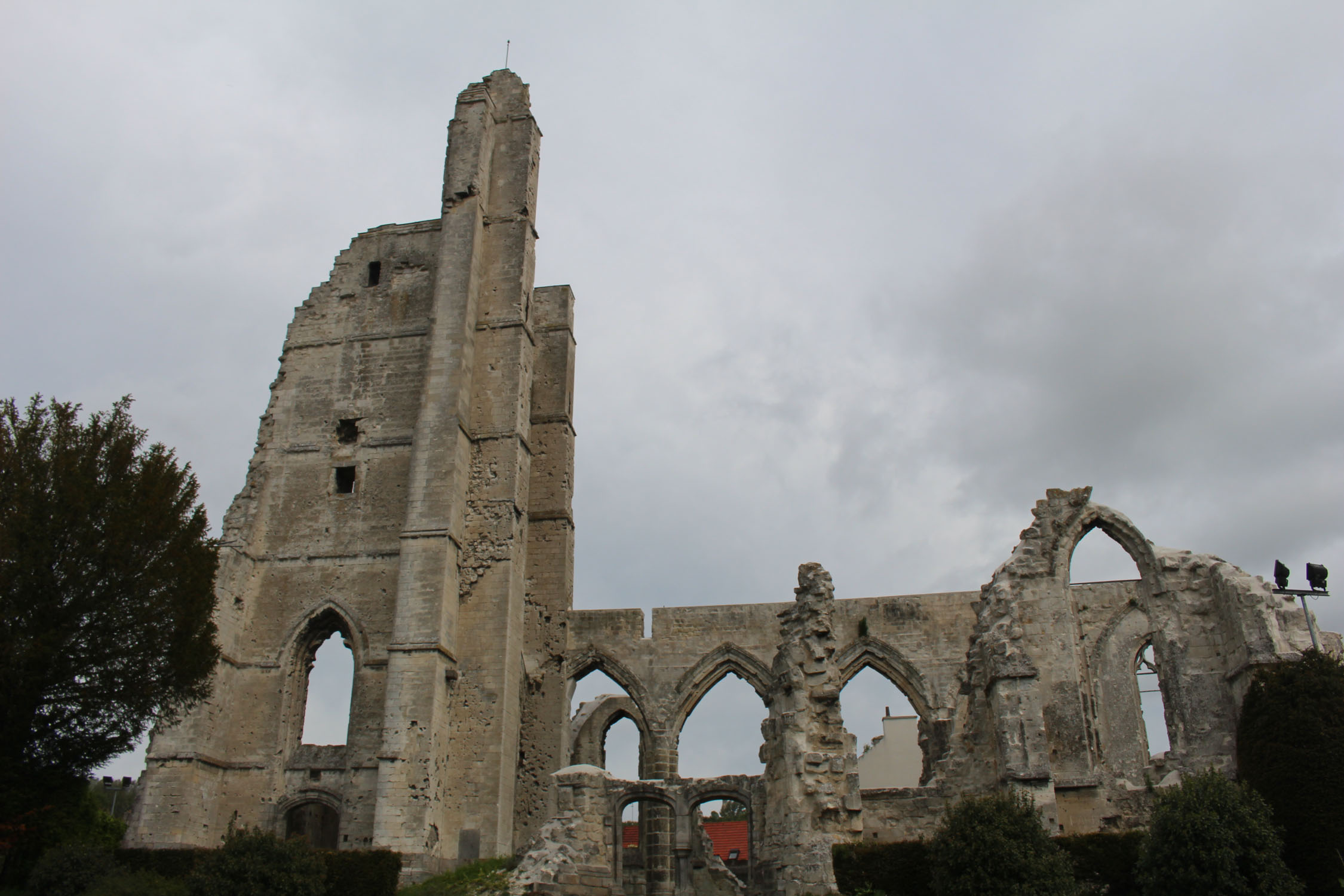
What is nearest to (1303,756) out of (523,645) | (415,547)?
(523,645)

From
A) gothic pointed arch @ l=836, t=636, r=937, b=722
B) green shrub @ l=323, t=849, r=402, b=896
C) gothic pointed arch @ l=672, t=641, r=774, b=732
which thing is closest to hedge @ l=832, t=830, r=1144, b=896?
green shrub @ l=323, t=849, r=402, b=896

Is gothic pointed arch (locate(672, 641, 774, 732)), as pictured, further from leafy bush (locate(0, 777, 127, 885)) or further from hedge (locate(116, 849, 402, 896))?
leafy bush (locate(0, 777, 127, 885))

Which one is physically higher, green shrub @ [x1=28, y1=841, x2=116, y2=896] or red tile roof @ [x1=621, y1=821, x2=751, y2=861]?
red tile roof @ [x1=621, y1=821, x2=751, y2=861]

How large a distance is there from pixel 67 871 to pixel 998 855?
9.14 meters

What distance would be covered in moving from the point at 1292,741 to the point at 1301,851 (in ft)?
3.09

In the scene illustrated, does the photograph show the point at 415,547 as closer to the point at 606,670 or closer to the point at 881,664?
the point at 606,670

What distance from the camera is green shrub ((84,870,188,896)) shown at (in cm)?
1028

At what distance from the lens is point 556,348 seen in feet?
63.8

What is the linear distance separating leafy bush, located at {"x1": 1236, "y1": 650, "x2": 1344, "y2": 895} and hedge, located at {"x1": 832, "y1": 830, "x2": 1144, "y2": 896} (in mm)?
1276

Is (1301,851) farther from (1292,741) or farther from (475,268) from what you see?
(475,268)

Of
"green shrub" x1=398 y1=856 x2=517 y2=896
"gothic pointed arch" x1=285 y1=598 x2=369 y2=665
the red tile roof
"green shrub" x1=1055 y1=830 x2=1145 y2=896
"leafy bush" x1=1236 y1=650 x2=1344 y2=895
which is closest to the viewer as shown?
"leafy bush" x1=1236 y1=650 x2=1344 y2=895

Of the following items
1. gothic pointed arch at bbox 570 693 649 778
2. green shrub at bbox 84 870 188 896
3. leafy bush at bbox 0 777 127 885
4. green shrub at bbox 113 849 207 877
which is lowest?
green shrub at bbox 84 870 188 896

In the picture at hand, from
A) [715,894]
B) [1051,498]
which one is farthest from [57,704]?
[1051,498]

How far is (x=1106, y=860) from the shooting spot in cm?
967
